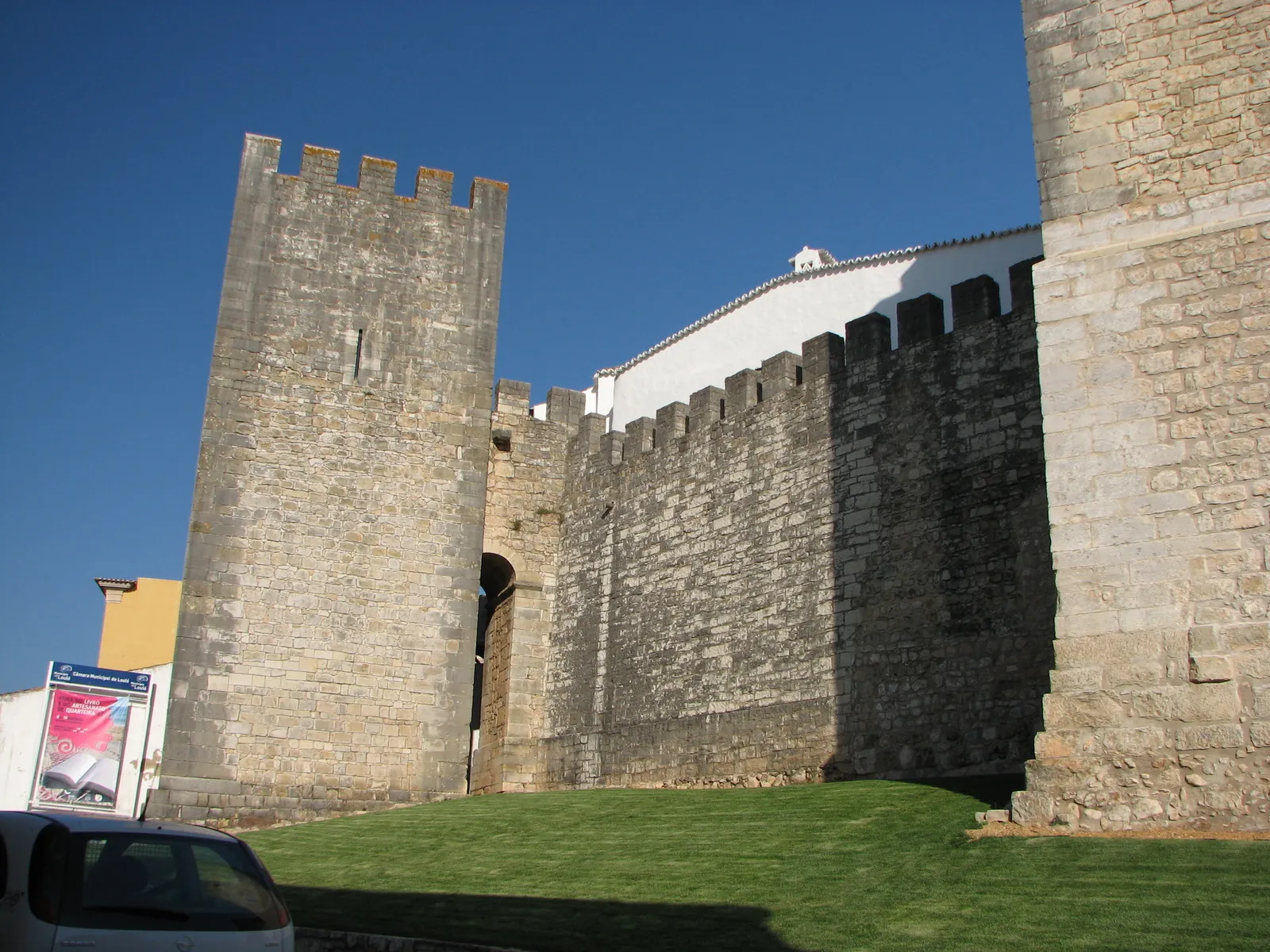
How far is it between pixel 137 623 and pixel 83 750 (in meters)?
6.34

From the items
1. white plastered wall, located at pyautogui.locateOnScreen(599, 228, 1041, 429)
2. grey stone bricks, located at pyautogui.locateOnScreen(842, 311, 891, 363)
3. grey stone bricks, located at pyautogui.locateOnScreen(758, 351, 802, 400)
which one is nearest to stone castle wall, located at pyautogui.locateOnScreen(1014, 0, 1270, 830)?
grey stone bricks, located at pyautogui.locateOnScreen(842, 311, 891, 363)

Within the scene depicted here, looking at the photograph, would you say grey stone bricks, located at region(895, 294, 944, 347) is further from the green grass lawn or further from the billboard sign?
the billboard sign

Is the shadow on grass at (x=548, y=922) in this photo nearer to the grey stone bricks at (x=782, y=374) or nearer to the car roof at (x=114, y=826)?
the car roof at (x=114, y=826)

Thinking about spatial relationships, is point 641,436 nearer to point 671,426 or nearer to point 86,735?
point 671,426

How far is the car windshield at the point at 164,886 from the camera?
12.8 feet

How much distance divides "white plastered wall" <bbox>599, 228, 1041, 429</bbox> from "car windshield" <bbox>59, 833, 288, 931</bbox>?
1322 centimetres

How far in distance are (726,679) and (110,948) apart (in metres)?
9.79

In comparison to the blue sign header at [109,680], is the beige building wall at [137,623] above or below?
above

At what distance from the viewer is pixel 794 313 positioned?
19.9 meters

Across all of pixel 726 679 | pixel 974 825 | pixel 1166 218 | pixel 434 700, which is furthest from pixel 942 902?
pixel 434 700

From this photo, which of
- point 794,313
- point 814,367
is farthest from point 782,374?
point 794,313

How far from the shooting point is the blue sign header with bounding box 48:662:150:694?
1423 cm

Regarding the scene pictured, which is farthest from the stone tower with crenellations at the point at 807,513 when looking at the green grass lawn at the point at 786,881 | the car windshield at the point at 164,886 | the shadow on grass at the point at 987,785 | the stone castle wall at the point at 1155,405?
the car windshield at the point at 164,886

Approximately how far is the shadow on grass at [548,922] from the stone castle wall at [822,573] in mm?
4522
